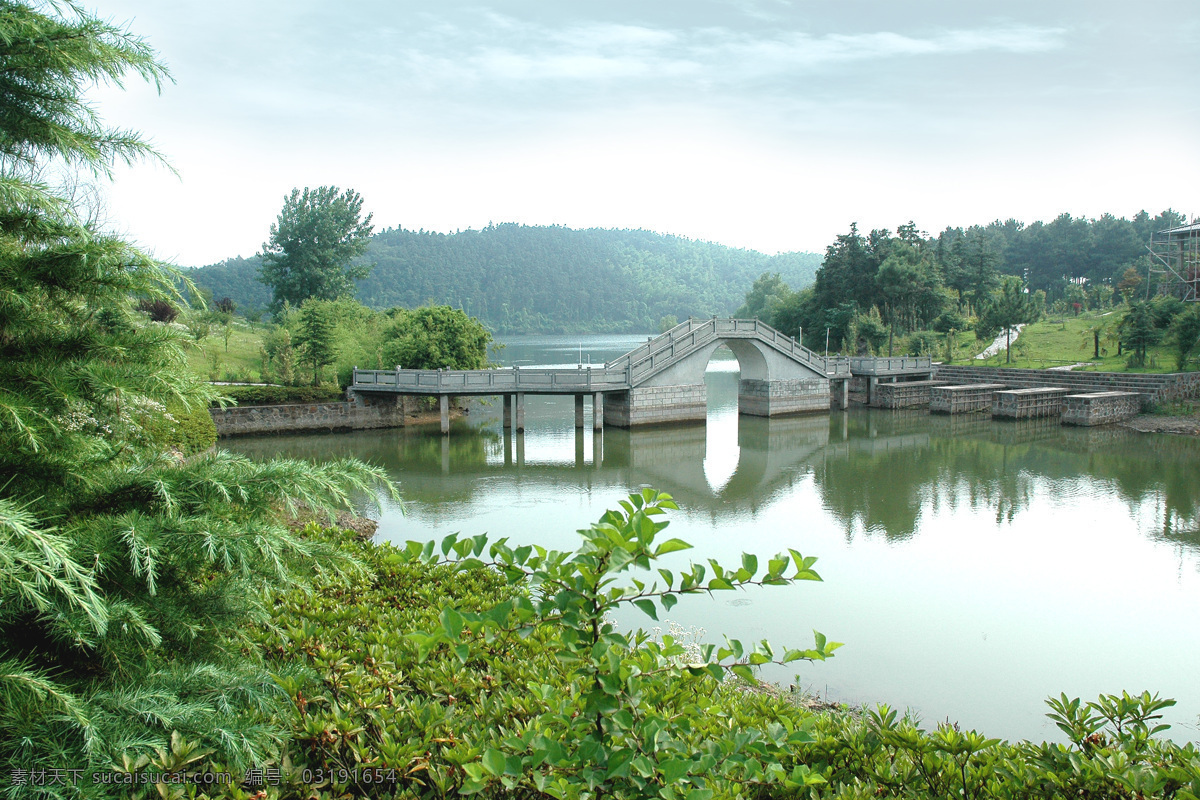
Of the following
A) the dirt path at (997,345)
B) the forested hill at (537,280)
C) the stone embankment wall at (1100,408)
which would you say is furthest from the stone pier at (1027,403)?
the forested hill at (537,280)

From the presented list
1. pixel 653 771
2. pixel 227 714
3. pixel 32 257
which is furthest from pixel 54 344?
pixel 653 771

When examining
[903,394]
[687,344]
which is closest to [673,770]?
[687,344]

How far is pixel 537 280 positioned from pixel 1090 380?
105305 mm

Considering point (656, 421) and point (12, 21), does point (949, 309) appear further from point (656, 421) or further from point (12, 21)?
point (12, 21)

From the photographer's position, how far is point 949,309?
45.9 meters

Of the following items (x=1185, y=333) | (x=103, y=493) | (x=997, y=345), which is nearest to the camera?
(x=103, y=493)

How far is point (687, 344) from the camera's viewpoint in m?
27.5

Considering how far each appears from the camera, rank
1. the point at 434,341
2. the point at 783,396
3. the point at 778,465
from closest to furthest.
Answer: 1. the point at 778,465
2. the point at 434,341
3. the point at 783,396

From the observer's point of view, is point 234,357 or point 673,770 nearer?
point 673,770

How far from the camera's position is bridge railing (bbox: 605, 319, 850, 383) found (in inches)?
1048

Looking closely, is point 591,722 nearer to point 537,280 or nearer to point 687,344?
point 687,344

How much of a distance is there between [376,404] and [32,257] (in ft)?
77.0

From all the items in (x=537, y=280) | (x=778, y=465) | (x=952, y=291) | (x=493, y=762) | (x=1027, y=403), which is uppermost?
(x=537, y=280)

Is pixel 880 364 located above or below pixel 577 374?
above
